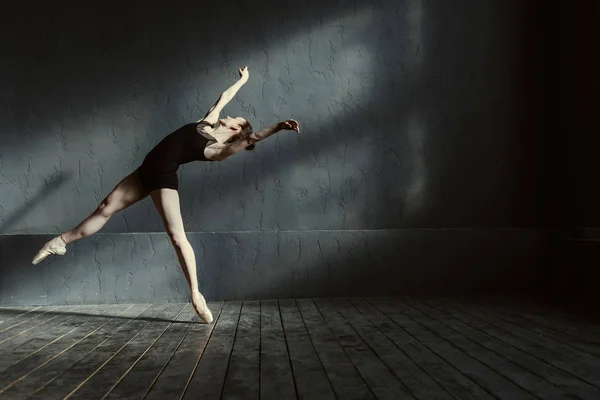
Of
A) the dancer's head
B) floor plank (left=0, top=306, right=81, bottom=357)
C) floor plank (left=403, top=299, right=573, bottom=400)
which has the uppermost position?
the dancer's head

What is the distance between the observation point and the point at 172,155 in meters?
3.61

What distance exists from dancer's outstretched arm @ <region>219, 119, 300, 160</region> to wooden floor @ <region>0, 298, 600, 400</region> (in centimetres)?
107

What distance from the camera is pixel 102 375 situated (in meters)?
2.29

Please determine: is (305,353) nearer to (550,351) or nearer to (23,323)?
(550,351)

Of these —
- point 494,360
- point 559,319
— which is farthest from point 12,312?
point 559,319

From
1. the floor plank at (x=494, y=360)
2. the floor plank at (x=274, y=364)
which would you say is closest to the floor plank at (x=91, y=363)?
the floor plank at (x=274, y=364)

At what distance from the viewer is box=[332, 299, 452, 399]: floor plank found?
2012 millimetres

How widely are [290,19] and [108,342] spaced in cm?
300

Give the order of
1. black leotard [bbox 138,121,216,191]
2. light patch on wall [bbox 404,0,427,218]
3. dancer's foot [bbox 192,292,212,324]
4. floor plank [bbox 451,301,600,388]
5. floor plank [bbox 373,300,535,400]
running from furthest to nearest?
light patch on wall [bbox 404,0,427,218]
black leotard [bbox 138,121,216,191]
dancer's foot [bbox 192,292,212,324]
floor plank [bbox 451,301,600,388]
floor plank [bbox 373,300,535,400]

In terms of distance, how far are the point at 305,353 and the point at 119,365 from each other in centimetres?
82

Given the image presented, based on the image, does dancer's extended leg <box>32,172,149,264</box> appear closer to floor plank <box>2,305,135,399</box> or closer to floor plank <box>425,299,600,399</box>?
floor plank <box>2,305,135,399</box>

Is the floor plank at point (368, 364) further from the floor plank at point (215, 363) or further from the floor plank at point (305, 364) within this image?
the floor plank at point (215, 363)

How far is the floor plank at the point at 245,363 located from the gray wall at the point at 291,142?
1196 millimetres

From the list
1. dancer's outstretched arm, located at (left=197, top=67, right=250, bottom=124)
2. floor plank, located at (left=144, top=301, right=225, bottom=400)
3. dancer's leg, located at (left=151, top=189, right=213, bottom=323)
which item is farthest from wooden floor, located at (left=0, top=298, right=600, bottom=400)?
dancer's outstretched arm, located at (left=197, top=67, right=250, bottom=124)
